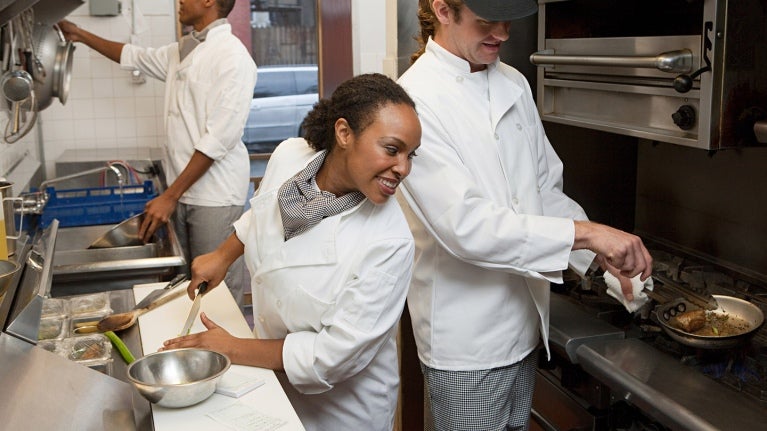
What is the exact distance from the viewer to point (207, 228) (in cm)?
388

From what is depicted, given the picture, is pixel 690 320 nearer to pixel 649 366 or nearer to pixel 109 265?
pixel 649 366

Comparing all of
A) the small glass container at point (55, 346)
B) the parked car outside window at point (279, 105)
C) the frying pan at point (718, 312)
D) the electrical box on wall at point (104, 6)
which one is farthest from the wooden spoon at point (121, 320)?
the parked car outside window at point (279, 105)

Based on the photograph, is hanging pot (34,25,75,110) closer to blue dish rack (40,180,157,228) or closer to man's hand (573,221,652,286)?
blue dish rack (40,180,157,228)

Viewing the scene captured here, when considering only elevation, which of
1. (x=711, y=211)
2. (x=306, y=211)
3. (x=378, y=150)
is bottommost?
(x=711, y=211)

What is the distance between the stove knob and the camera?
6.49 feet

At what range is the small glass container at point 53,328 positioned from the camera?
201 centimetres

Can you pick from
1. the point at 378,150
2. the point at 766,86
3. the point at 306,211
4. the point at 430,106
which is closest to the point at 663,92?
the point at 766,86

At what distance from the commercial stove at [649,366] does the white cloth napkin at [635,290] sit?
0.28 ft

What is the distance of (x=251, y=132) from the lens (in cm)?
549

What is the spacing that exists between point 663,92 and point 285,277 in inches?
40.2

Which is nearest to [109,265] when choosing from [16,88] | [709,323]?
[16,88]

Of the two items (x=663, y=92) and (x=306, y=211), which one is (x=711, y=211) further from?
(x=306, y=211)

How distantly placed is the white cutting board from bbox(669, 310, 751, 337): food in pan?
104 centimetres

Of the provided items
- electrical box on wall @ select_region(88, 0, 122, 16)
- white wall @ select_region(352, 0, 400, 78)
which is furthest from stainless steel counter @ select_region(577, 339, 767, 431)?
electrical box on wall @ select_region(88, 0, 122, 16)
